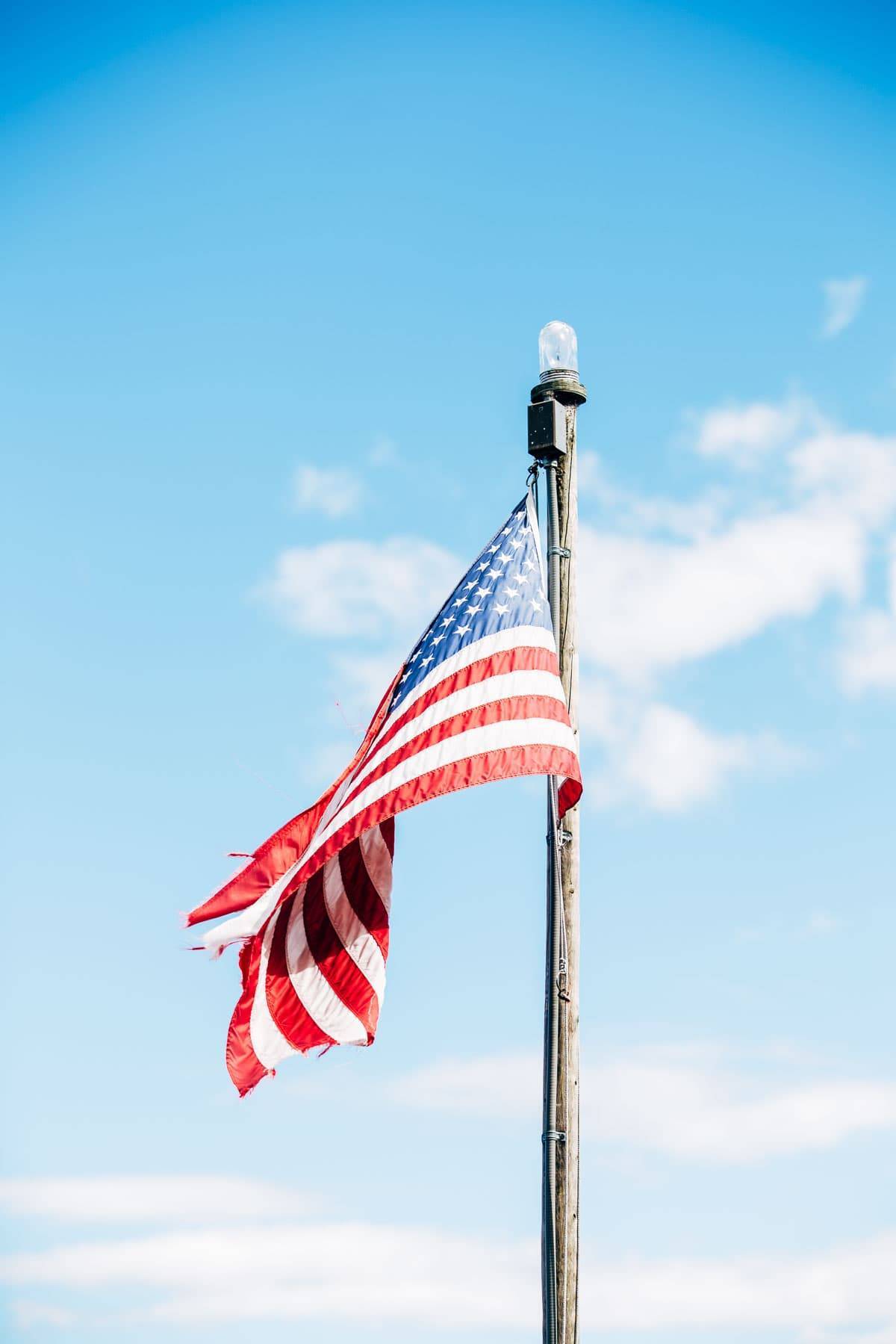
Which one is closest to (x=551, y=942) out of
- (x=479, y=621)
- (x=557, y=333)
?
(x=479, y=621)

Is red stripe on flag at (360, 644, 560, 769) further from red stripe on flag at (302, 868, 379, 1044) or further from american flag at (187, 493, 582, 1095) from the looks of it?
red stripe on flag at (302, 868, 379, 1044)

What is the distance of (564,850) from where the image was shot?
920 cm

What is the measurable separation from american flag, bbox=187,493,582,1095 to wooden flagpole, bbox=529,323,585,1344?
0.63ft

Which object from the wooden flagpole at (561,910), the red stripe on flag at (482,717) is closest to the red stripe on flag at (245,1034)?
the red stripe on flag at (482,717)

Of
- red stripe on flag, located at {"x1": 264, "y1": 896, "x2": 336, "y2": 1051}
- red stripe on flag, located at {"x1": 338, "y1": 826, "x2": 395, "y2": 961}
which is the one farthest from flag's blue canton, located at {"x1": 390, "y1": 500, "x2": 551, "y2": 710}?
red stripe on flag, located at {"x1": 264, "y1": 896, "x2": 336, "y2": 1051}

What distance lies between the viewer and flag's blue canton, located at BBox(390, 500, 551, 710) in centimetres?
961

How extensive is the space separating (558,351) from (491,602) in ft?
5.36

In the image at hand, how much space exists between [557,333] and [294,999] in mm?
4421

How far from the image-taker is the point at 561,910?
29.6 feet

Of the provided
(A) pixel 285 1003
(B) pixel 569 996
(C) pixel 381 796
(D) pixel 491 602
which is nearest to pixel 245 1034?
(A) pixel 285 1003

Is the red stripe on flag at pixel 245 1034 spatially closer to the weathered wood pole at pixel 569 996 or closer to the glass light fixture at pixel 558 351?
the weathered wood pole at pixel 569 996

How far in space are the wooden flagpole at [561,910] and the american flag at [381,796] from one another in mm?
191

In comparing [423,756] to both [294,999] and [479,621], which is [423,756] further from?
[294,999]

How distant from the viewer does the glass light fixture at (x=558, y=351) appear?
10062mm
